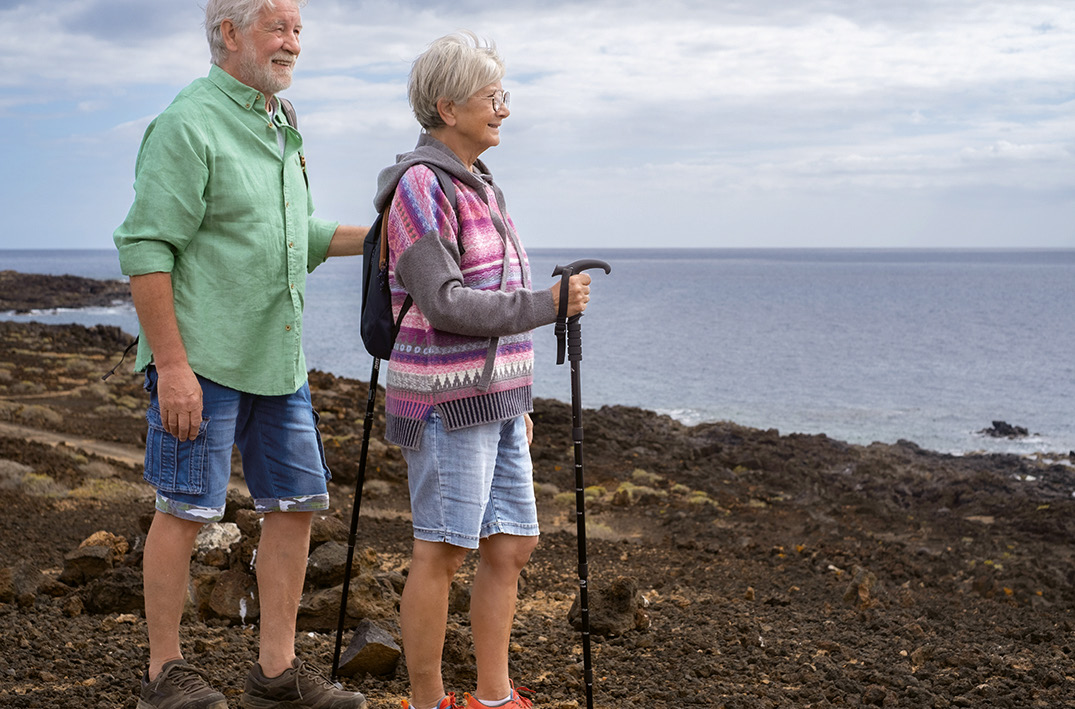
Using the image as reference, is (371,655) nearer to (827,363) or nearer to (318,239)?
(318,239)

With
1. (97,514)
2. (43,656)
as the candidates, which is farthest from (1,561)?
(43,656)

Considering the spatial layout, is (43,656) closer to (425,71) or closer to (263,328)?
(263,328)

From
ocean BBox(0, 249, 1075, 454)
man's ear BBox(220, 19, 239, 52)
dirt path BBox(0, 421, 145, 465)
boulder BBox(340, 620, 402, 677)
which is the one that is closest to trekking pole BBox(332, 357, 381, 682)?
boulder BBox(340, 620, 402, 677)

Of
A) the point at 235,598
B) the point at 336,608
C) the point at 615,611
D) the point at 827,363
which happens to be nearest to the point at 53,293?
the point at 827,363

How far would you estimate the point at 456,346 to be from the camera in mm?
3031

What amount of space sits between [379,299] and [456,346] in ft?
0.99

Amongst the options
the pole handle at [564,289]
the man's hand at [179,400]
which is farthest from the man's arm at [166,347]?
the pole handle at [564,289]

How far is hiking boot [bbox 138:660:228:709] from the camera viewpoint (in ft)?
10.3

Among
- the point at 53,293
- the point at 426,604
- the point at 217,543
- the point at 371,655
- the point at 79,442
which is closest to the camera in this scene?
the point at 426,604

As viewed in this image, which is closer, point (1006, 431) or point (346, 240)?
point (346, 240)

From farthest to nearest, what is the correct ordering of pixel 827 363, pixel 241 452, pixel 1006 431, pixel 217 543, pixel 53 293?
pixel 53 293
pixel 827 363
pixel 1006 431
pixel 217 543
pixel 241 452

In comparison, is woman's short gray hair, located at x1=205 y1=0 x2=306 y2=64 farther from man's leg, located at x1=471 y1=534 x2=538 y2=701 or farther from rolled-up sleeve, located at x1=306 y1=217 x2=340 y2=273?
man's leg, located at x1=471 y1=534 x2=538 y2=701

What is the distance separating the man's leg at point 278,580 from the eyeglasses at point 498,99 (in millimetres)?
1478

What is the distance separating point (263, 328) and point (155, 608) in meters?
0.95
